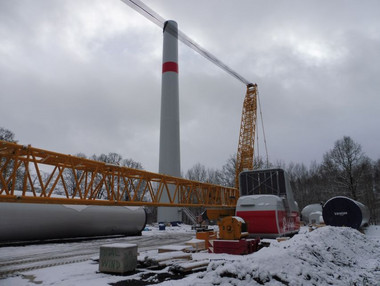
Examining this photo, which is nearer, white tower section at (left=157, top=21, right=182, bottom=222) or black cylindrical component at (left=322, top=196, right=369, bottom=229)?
black cylindrical component at (left=322, top=196, right=369, bottom=229)

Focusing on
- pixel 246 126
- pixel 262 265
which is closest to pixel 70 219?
pixel 262 265

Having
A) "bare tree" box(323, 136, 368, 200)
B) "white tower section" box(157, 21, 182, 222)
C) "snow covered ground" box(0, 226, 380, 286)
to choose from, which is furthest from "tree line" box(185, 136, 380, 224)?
"snow covered ground" box(0, 226, 380, 286)

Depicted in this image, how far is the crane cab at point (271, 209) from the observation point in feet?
49.1

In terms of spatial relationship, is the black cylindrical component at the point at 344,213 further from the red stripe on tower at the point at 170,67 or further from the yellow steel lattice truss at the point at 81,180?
the red stripe on tower at the point at 170,67

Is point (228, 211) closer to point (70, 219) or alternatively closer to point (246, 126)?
point (70, 219)

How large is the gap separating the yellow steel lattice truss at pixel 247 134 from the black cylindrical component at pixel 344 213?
17.2 metres

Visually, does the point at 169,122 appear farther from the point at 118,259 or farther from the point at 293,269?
the point at 293,269

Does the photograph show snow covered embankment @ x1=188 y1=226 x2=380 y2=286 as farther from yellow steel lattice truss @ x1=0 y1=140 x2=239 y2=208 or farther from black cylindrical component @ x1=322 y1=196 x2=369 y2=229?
black cylindrical component @ x1=322 y1=196 x2=369 y2=229

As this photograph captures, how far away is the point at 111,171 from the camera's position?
14.6 meters

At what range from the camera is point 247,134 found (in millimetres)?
Result: 41688

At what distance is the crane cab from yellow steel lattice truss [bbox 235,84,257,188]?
21662mm

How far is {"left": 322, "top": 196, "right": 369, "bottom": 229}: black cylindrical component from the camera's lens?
72.8ft

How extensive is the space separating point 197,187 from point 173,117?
64.5 feet

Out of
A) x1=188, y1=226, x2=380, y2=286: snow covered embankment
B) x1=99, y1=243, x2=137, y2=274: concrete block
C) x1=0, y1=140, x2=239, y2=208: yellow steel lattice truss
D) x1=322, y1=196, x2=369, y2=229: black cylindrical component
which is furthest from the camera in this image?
x1=322, y1=196, x2=369, y2=229: black cylindrical component
